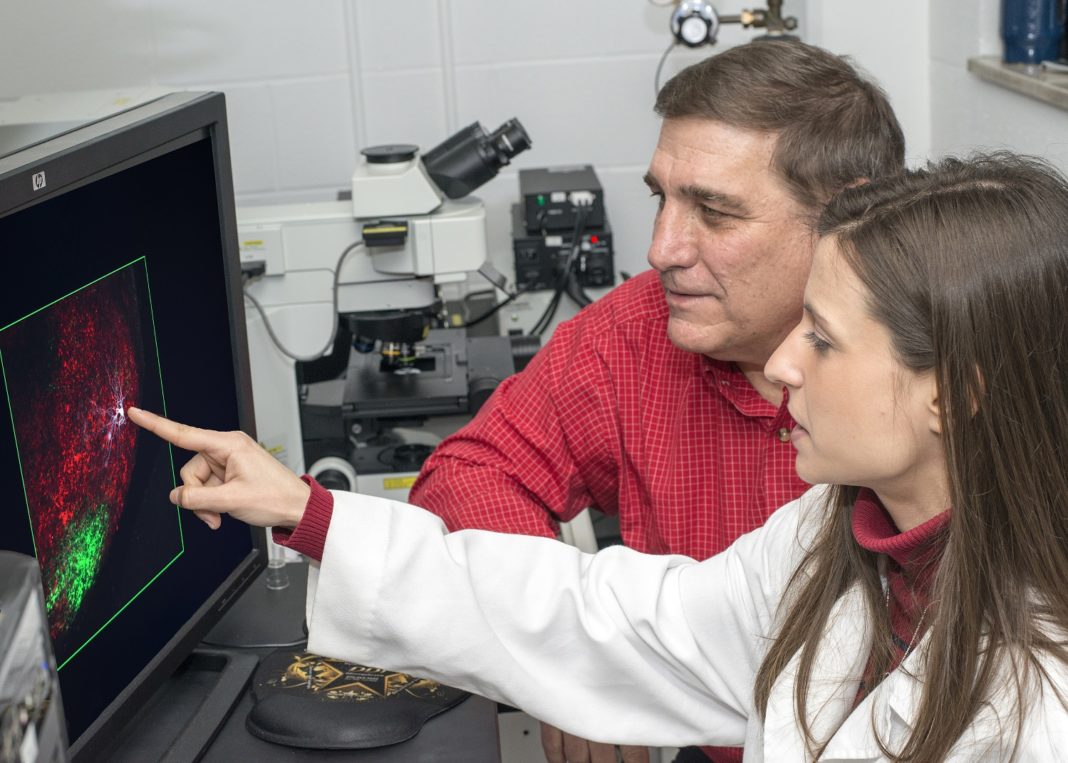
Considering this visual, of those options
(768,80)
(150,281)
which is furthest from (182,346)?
(768,80)

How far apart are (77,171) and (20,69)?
1671 mm

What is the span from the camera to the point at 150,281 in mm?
877

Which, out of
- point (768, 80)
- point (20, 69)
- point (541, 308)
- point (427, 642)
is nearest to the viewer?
point (427, 642)

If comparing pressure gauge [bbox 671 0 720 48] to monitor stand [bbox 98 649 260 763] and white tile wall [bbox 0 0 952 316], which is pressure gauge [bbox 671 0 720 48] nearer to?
white tile wall [bbox 0 0 952 316]

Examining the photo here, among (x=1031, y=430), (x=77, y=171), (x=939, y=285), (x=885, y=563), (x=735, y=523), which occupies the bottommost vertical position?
(x=735, y=523)

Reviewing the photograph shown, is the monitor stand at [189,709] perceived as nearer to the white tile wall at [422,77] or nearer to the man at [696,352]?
the man at [696,352]

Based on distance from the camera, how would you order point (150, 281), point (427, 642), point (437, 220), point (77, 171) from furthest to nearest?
point (437, 220)
point (427, 642)
point (150, 281)
point (77, 171)

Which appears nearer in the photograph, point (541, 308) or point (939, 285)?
point (939, 285)

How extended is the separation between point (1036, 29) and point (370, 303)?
3.81 feet

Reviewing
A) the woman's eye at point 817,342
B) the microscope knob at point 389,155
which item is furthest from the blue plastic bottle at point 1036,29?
the woman's eye at point 817,342

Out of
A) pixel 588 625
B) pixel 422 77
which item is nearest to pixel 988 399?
pixel 588 625

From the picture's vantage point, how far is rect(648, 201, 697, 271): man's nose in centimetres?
127

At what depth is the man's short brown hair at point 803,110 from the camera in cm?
124

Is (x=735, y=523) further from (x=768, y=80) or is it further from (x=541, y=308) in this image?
(x=541, y=308)
